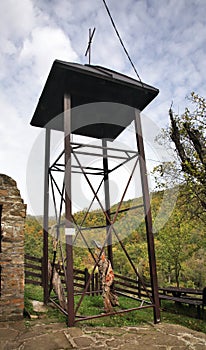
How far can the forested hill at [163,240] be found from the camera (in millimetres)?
8507

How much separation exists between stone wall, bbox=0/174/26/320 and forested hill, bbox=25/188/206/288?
2.26 meters

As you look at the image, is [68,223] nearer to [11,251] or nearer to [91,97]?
[11,251]

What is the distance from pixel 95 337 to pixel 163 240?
7.73m

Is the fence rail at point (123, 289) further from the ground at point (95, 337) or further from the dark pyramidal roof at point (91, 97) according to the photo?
the dark pyramidal roof at point (91, 97)

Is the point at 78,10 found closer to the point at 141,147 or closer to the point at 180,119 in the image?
the point at 141,147

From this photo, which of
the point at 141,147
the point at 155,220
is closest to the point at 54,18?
the point at 141,147

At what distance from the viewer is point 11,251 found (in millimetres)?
4516

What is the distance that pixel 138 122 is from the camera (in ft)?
17.2

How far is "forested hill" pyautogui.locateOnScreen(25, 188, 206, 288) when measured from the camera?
335 inches

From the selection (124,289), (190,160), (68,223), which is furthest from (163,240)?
(68,223)

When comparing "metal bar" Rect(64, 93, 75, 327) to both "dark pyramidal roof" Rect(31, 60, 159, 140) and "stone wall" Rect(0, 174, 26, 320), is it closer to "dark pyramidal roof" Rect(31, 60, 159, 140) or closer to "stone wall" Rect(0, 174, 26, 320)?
"dark pyramidal roof" Rect(31, 60, 159, 140)

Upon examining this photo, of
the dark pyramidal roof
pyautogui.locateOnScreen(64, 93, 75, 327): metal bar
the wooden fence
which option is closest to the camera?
pyautogui.locateOnScreen(64, 93, 75, 327): metal bar

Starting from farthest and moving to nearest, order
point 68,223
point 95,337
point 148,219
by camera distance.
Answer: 1. point 148,219
2. point 68,223
3. point 95,337

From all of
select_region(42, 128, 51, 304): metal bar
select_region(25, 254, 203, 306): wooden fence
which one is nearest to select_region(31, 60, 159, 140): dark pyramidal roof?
select_region(42, 128, 51, 304): metal bar
